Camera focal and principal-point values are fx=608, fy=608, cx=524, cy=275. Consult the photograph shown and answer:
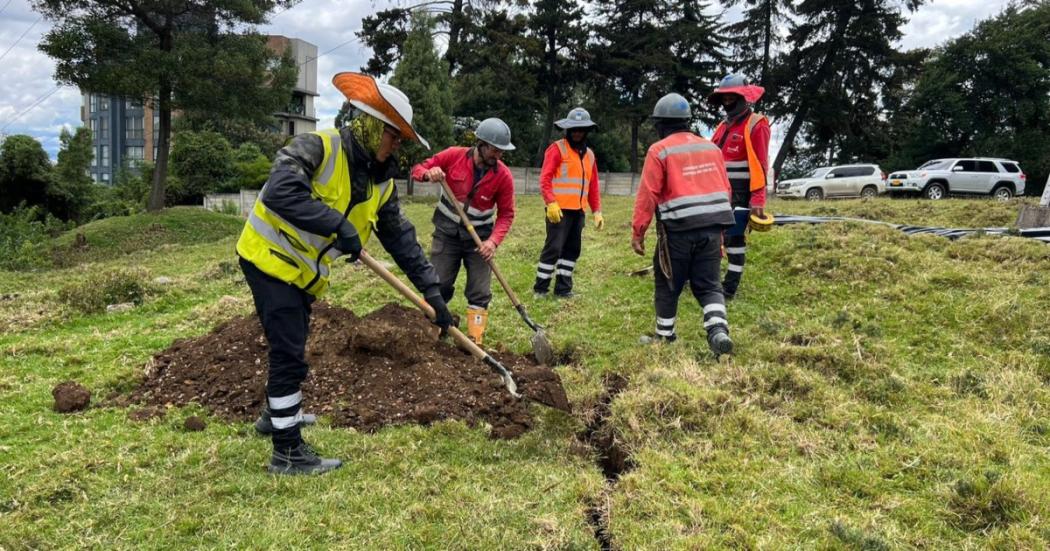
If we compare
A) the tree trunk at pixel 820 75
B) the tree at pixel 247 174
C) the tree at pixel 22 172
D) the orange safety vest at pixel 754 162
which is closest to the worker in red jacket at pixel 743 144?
the orange safety vest at pixel 754 162

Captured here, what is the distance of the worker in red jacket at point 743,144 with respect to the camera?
227 inches

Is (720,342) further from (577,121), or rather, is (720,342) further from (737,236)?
Answer: (577,121)

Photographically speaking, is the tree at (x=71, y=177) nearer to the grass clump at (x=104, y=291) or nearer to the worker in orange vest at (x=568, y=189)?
the grass clump at (x=104, y=291)

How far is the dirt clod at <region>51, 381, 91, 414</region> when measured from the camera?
153 inches

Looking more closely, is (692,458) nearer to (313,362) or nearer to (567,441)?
(567,441)

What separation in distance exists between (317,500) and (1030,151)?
118 ft

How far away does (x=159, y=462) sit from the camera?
323 cm

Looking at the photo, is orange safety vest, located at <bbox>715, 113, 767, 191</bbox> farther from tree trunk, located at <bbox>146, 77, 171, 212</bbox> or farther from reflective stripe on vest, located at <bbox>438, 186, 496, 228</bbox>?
tree trunk, located at <bbox>146, 77, 171, 212</bbox>

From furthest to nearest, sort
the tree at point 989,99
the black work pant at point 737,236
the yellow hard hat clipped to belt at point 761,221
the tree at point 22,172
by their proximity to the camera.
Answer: the tree at point 989,99 < the tree at point 22,172 < the black work pant at point 737,236 < the yellow hard hat clipped to belt at point 761,221

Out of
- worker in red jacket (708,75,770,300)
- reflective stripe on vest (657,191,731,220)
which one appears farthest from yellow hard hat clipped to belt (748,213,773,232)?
reflective stripe on vest (657,191,731,220)

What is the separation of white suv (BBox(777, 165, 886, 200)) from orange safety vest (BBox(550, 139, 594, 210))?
17.4m

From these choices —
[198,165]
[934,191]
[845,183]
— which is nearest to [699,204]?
[934,191]

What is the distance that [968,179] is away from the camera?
756 inches

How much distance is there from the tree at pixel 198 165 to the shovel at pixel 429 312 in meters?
25.5
